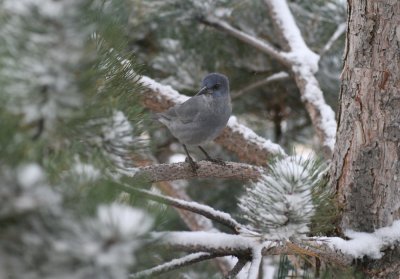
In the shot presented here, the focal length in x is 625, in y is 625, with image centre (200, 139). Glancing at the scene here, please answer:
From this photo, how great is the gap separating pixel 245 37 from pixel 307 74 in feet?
1.03

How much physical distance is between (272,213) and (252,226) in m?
0.08

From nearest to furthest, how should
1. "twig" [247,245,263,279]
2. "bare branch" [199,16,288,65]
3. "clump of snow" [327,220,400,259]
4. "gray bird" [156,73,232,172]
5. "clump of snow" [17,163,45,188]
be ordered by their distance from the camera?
"clump of snow" [17,163,45,188] < "twig" [247,245,263,279] < "clump of snow" [327,220,400,259] < "gray bird" [156,73,232,172] < "bare branch" [199,16,288,65]

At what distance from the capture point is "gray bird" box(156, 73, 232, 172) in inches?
90.4

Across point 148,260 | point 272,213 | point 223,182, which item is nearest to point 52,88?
point 148,260

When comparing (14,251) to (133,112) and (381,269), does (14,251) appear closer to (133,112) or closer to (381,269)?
(133,112)

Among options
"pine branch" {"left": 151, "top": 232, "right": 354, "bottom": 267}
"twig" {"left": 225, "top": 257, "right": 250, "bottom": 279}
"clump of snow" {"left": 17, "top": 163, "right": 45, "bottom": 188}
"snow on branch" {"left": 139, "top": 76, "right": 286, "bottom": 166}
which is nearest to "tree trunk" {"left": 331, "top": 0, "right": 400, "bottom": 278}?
"pine branch" {"left": 151, "top": 232, "right": 354, "bottom": 267}

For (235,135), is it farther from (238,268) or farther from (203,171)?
(238,268)

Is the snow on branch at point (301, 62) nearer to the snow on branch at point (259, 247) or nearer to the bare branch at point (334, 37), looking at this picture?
the bare branch at point (334, 37)

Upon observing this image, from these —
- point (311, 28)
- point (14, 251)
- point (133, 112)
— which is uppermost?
point (311, 28)

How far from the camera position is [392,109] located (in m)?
1.35

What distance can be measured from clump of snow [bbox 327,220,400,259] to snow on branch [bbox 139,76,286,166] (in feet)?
2.38

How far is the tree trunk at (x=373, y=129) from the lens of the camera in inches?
52.5

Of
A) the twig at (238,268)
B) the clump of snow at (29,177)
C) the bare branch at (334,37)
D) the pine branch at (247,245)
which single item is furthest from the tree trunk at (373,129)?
the bare branch at (334,37)

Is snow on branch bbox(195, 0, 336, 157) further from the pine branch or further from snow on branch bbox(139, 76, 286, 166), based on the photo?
the pine branch
